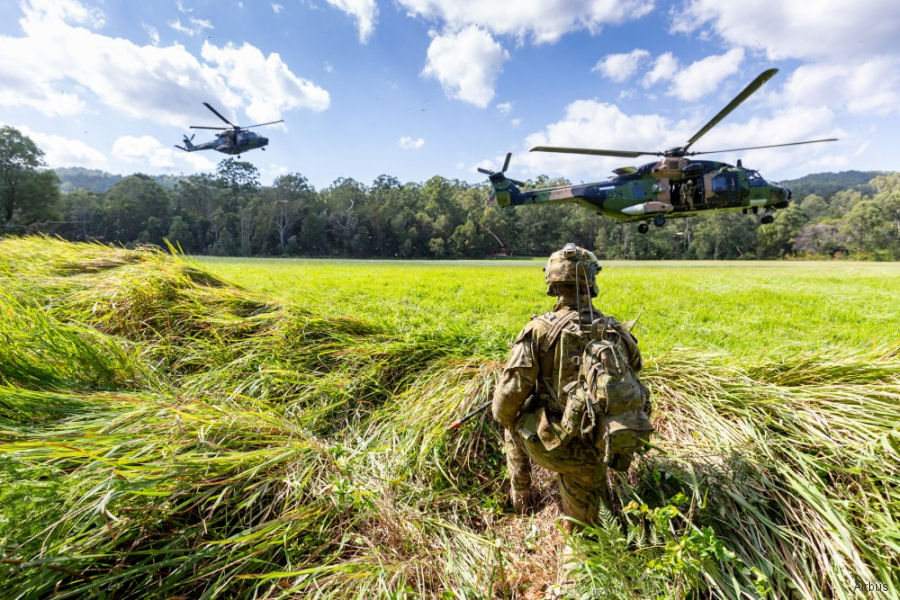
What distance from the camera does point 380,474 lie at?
2564mm

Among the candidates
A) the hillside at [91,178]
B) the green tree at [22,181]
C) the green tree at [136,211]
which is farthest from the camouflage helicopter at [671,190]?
the hillside at [91,178]

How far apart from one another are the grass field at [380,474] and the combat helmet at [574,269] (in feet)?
3.66

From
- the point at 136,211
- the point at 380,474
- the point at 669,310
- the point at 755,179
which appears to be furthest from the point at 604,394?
the point at 136,211

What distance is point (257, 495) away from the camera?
80.5 inches

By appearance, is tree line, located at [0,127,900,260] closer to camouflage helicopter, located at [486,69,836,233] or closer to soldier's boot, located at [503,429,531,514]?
camouflage helicopter, located at [486,69,836,233]

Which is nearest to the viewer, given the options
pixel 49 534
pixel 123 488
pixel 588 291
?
pixel 49 534

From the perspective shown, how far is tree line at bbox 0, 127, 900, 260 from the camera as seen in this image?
30.2m

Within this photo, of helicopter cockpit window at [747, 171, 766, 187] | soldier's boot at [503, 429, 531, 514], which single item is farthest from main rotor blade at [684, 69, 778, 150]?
soldier's boot at [503, 429, 531, 514]

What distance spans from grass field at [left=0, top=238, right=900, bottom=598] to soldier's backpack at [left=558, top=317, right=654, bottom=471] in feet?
1.04

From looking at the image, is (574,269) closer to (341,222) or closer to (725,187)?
(725,187)

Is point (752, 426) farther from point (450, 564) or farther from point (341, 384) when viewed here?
point (341, 384)

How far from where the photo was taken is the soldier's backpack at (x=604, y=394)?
5.41 ft

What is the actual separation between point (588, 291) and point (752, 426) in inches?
61.7

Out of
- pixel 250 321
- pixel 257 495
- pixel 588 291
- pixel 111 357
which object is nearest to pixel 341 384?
pixel 257 495
